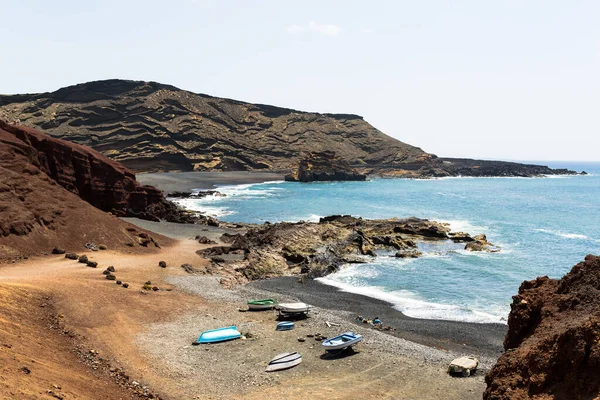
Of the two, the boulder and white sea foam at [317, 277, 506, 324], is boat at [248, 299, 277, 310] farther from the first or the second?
the boulder

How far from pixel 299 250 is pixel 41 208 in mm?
22496

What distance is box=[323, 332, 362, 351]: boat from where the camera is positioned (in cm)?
2162

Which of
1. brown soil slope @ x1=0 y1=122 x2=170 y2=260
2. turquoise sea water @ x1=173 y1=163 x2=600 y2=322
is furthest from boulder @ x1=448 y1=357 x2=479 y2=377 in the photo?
brown soil slope @ x1=0 y1=122 x2=170 y2=260

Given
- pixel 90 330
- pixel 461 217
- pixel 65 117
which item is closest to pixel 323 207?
pixel 461 217

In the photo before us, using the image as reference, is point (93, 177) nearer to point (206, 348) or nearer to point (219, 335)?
point (219, 335)

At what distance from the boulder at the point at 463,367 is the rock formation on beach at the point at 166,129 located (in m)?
142

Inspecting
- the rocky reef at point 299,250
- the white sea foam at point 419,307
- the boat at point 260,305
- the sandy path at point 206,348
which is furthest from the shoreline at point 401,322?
the boat at point 260,305

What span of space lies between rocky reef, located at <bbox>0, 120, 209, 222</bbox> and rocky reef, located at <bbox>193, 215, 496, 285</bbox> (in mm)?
13509

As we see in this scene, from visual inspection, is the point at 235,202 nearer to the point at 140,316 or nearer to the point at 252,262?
the point at 252,262

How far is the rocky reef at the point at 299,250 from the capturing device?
39.6m

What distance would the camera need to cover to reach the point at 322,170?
523 feet

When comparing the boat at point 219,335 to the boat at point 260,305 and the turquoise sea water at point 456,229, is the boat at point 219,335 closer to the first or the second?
the boat at point 260,305

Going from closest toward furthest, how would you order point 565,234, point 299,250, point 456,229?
point 299,250
point 565,234
point 456,229

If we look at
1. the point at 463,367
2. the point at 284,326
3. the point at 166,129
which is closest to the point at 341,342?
the point at 284,326
